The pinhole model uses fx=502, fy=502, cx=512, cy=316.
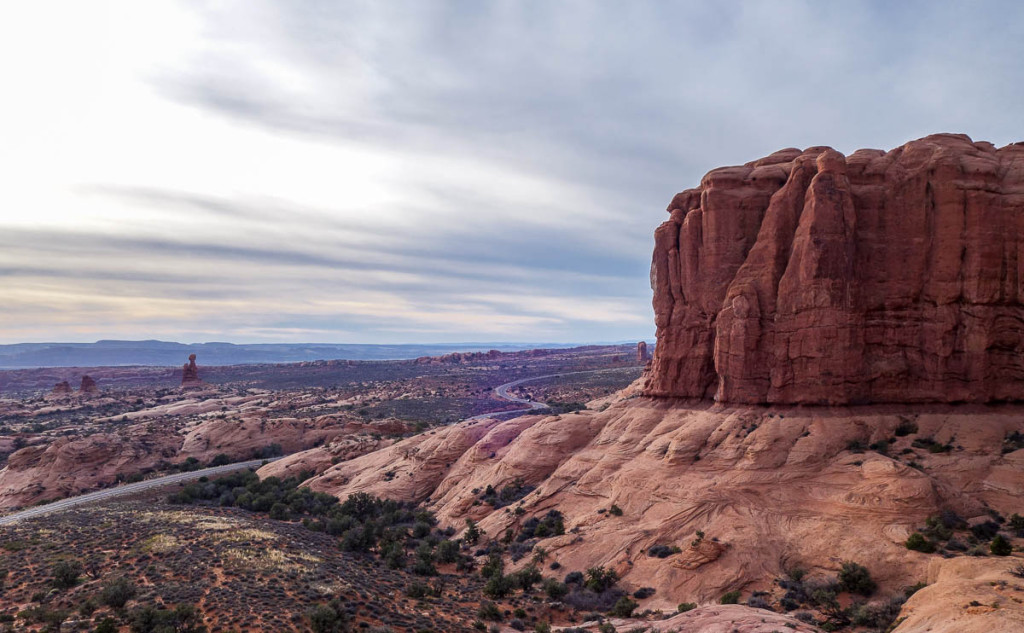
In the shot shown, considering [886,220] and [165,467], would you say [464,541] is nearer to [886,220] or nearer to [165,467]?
[886,220]

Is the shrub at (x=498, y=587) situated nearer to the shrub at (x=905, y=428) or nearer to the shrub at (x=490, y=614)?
the shrub at (x=490, y=614)

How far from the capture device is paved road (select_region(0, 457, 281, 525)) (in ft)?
149

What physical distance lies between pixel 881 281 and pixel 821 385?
8.01 m

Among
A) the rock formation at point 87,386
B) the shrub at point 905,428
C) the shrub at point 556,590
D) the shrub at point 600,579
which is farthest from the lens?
the rock formation at point 87,386

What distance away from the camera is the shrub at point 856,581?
22.8 metres

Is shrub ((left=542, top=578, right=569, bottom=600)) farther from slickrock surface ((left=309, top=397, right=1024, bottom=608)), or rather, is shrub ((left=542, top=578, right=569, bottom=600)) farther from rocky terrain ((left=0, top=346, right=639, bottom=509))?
rocky terrain ((left=0, top=346, right=639, bottom=509))

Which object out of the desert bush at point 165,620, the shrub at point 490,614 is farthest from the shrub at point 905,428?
the desert bush at point 165,620

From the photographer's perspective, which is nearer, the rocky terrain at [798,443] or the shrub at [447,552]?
the rocky terrain at [798,443]

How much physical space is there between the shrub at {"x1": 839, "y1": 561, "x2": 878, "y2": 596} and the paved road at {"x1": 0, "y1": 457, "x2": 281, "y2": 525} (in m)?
59.0

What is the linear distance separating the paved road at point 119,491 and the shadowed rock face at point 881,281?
57.9 m

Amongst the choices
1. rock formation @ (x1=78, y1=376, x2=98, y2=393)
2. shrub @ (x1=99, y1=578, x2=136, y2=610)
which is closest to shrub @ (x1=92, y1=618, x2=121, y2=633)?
shrub @ (x1=99, y1=578, x2=136, y2=610)

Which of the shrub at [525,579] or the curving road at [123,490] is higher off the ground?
the shrub at [525,579]

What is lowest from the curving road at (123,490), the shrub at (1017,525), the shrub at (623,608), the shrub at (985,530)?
the curving road at (123,490)

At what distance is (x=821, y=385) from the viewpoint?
3306 cm
